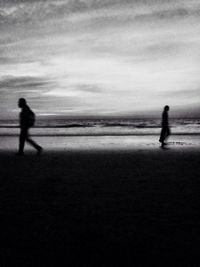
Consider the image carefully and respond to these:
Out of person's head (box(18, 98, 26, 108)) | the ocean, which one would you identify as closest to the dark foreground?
person's head (box(18, 98, 26, 108))

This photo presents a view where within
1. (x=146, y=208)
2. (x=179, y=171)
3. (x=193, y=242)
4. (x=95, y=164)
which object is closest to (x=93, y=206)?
(x=146, y=208)

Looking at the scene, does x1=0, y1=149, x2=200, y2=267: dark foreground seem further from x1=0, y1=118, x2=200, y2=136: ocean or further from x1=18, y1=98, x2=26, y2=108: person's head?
x1=0, y1=118, x2=200, y2=136: ocean

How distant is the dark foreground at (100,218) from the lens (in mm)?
3223

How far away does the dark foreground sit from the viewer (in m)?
3.22

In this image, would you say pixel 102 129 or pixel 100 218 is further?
pixel 102 129

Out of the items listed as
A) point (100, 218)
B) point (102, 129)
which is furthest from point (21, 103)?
point (102, 129)

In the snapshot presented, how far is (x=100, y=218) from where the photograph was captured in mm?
4402

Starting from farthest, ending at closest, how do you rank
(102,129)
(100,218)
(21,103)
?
(102,129), (21,103), (100,218)

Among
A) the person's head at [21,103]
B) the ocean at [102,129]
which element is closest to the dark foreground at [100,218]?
the person's head at [21,103]

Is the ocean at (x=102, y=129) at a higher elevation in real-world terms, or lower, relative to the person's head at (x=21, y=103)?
lower

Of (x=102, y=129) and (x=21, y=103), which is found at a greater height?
(x=21, y=103)

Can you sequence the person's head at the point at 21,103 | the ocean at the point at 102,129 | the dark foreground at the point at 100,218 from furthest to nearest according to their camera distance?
1. the ocean at the point at 102,129
2. the person's head at the point at 21,103
3. the dark foreground at the point at 100,218

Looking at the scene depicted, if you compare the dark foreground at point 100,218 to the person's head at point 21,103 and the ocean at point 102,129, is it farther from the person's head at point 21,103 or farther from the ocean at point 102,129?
the ocean at point 102,129

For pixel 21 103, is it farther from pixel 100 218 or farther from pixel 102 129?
pixel 102 129
